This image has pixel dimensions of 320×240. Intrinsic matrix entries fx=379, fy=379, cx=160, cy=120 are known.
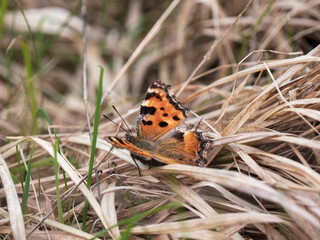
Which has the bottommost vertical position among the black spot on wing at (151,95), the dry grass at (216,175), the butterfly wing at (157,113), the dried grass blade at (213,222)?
the dried grass blade at (213,222)

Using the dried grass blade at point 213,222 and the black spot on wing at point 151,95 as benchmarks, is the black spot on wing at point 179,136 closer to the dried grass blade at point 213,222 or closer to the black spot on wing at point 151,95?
the black spot on wing at point 151,95

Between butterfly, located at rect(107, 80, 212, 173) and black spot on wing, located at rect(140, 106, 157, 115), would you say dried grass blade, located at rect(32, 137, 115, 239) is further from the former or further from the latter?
black spot on wing, located at rect(140, 106, 157, 115)

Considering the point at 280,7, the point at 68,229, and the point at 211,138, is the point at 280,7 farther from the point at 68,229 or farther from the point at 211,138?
the point at 68,229

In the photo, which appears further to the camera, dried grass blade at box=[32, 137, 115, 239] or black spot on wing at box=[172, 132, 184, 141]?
black spot on wing at box=[172, 132, 184, 141]

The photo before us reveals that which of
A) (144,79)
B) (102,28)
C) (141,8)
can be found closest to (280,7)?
(144,79)

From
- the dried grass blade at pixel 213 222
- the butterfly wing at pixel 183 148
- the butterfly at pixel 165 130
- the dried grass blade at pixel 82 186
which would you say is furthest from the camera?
the butterfly at pixel 165 130

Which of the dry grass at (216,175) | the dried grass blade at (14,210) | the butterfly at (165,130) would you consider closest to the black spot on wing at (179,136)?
the butterfly at (165,130)

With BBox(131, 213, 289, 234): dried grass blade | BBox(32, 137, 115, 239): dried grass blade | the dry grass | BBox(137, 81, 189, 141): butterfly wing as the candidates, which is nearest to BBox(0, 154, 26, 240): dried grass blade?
the dry grass

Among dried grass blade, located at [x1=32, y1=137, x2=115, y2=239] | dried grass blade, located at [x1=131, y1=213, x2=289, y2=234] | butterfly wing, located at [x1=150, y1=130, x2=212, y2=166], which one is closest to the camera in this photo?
dried grass blade, located at [x1=131, y1=213, x2=289, y2=234]
